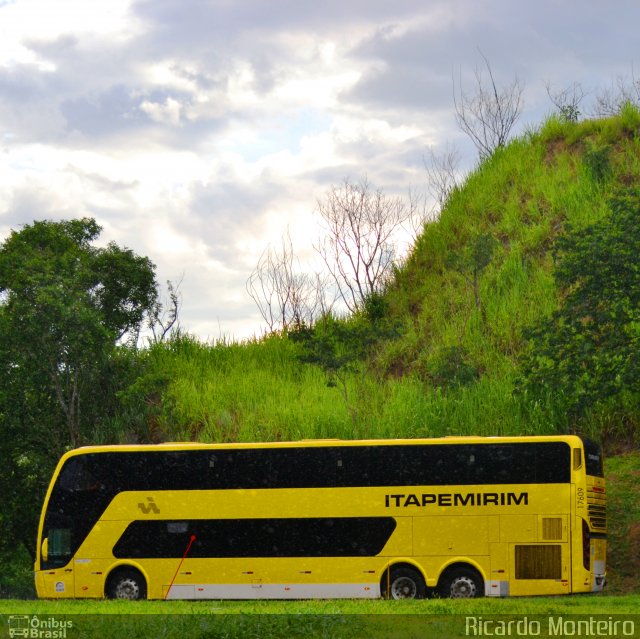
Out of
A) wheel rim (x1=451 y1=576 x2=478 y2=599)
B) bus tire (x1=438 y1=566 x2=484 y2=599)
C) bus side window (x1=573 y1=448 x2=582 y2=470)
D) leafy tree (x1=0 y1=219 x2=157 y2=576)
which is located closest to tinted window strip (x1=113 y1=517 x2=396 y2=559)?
bus tire (x1=438 y1=566 x2=484 y2=599)

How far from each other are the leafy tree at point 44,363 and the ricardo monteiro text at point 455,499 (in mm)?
17226

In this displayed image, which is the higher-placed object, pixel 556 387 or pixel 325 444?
pixel 556 387

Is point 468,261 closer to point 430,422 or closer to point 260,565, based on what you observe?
point 430,422

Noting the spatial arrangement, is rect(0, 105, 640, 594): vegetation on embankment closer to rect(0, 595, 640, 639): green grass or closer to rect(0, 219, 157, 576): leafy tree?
rect(0, 219, 157, 576): leafy tree

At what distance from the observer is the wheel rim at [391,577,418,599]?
24797 mm

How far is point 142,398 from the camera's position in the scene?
137 ft

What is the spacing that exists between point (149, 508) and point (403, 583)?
6.15 metres

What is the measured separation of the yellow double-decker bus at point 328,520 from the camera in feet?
80.5

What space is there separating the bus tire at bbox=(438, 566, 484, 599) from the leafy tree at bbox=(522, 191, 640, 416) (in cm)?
746

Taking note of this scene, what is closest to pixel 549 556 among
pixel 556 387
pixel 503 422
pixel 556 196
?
pixel 556 387

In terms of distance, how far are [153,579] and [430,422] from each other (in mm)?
14721

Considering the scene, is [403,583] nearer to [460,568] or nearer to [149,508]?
[460,568]

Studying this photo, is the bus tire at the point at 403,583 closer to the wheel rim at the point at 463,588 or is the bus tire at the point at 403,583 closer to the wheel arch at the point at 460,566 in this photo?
the wheel arch at the point at 460,566

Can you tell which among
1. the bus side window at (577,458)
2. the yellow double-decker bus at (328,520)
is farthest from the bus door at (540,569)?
the bus side window at (577,458)
